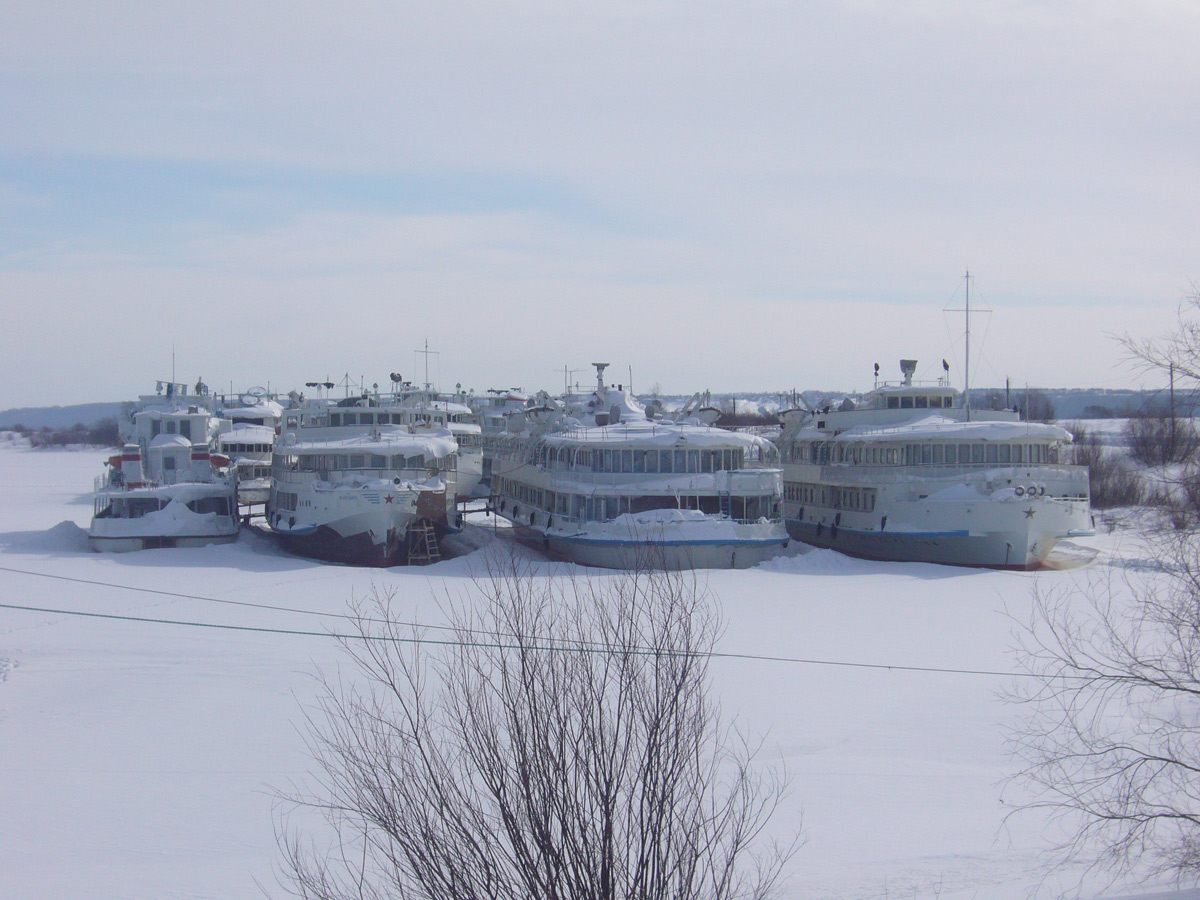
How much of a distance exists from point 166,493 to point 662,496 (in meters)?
19.7

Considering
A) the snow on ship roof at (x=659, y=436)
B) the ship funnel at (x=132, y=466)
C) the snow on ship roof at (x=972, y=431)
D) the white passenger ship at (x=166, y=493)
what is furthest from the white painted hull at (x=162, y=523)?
the snow on ship roof at (x=972, y=431)

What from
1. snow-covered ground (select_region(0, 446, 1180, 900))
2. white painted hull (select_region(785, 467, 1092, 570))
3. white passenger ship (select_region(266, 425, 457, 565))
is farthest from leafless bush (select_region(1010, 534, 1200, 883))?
white passenger ship (select_region(266, 425, 457, 565))

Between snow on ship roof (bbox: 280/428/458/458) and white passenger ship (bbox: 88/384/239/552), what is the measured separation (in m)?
3.64

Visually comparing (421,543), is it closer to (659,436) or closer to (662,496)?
(662,496)

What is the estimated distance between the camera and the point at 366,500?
3644 cm

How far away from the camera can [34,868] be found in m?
12.2

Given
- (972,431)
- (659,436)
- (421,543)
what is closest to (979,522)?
(972,431)

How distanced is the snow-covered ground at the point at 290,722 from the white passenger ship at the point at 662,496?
2.13m

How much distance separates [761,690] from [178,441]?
3360 centimetres

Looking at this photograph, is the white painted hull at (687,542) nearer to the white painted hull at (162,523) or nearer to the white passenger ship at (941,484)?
the white passenger ship at (941,484)

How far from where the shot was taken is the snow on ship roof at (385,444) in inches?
1543

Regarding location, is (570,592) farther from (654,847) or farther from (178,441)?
(178,441)

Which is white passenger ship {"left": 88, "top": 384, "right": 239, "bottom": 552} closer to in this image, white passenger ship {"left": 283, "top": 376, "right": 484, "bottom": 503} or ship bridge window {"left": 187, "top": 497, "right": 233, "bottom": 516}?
ship bridge window {"left": 187, "top": 497, "right": 233, "bottom": 516}

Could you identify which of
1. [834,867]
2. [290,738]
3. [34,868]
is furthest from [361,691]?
[834,867]
